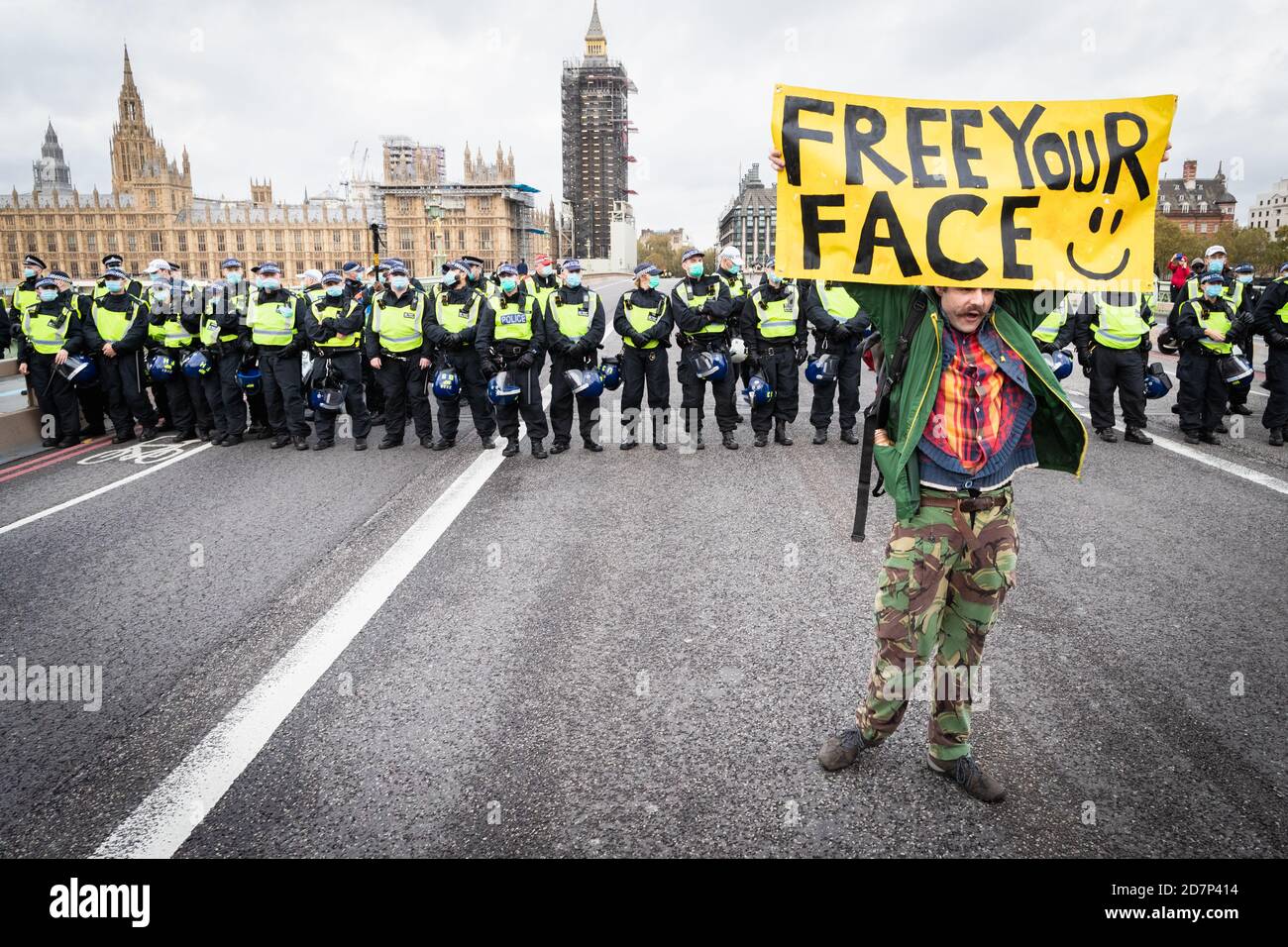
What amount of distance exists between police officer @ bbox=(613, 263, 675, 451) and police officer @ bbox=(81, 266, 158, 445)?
6073 millimetres

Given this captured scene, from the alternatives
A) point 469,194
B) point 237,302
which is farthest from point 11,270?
point 237,302

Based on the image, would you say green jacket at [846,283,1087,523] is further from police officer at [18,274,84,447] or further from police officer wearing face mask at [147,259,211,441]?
police officer at [18,274,84,447]

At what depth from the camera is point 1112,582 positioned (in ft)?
16.1

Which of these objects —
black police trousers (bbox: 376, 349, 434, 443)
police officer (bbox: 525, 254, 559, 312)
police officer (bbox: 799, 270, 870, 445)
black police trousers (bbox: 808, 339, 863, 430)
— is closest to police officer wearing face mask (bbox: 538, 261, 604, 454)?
police officer (bbox: 525, 254, 559, 312)

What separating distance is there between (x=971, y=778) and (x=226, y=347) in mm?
9709

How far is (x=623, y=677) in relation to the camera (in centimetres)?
383

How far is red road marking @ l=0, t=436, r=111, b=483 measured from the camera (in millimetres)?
8578

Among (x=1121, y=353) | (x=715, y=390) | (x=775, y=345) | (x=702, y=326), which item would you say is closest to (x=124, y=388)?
(x=702, y=326)

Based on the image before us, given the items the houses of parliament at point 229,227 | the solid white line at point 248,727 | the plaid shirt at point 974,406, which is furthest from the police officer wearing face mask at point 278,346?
the houses of parliament at point 229,227

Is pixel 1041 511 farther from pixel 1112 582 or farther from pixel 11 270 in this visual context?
pixel 11 270

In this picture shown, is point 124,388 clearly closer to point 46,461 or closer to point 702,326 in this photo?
point 46,461

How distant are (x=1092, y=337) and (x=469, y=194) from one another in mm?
130182
